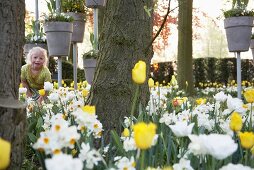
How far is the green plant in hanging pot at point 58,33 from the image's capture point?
19.5 ft

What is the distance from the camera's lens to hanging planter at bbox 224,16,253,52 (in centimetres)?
641

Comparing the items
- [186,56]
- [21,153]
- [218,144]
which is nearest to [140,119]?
[21,153]

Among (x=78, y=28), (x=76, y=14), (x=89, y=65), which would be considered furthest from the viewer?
(x=76, y=14)

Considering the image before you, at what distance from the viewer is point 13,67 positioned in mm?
1812

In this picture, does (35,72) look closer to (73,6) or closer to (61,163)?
(73,6)

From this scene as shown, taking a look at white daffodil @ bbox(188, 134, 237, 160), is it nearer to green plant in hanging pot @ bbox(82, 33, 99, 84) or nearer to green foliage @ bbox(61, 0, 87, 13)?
green plant in hanging pot @ bbox(82, 33, 99, 84)

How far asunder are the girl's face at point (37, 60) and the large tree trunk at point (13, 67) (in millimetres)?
A: 3814

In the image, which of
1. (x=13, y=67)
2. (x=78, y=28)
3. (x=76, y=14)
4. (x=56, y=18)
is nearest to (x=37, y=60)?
(x=56, y=18)

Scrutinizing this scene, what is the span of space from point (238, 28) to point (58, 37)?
2791 millimetres

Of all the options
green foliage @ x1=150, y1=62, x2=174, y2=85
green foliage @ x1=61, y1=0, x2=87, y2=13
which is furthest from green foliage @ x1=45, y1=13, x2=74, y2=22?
green foliage @ x1=150, y1=62, x2=174, y2=85

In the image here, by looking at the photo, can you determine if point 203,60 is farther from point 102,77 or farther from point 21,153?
point 21,153

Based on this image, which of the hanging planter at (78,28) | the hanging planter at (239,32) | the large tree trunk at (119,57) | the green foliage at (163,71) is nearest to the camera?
the large tree trunk at (119,57)

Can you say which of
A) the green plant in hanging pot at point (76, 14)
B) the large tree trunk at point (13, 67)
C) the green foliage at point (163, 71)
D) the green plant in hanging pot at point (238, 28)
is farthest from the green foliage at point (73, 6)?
the green foliage at point (163, 71)

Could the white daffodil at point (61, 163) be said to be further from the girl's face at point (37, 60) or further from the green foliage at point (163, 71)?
the green foliage at point (163, 71)
